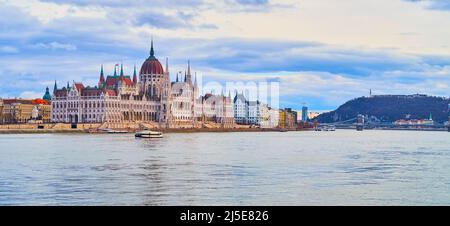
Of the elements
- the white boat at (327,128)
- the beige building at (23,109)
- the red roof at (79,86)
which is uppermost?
the red roof at (79,86)

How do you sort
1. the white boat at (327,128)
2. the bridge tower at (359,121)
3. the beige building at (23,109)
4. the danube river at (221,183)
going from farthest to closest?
1. the white boat at (327,128)
2. the bridge tower at (359,121)
3. the beige building at (23,109)
4. the danube river at (221,183)

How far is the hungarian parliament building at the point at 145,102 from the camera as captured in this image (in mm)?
96062

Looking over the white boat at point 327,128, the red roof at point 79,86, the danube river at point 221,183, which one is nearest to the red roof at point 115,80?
the red roof at point 79,86

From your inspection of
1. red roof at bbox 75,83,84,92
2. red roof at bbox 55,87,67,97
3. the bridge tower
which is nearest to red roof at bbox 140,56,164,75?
red roof at bbox 75,83,84,92

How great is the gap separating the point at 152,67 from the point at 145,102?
9.12 meters

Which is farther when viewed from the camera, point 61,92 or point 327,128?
point 327,128

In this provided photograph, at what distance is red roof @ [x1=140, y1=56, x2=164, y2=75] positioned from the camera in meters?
111

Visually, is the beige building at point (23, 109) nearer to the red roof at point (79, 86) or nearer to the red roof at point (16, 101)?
the red roof at point (16, 101)

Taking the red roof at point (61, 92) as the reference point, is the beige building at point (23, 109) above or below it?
below

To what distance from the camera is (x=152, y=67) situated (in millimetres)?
111875

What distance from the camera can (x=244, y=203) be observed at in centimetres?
1398

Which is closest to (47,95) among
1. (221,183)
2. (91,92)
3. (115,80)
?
(115,80)

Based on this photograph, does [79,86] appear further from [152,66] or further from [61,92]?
[152,66]

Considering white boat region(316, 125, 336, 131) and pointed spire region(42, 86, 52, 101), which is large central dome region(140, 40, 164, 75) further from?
white boat region(316, 125, 336, 131)
